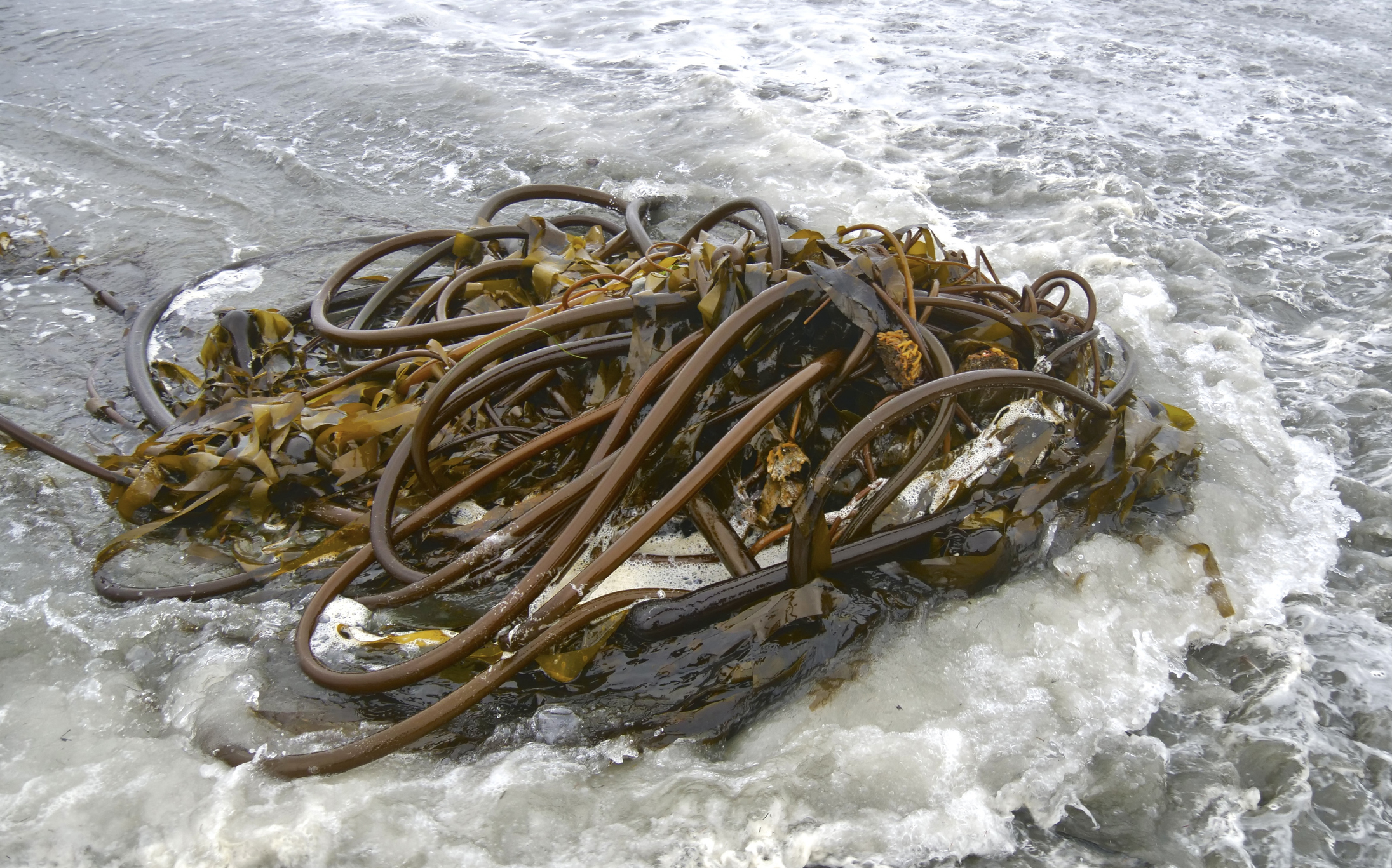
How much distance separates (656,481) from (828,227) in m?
2.43

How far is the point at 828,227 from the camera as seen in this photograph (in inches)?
159

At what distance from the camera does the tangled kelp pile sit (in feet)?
6.01

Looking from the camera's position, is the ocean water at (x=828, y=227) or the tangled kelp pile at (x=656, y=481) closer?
the ocean water at (x=828, y=227)

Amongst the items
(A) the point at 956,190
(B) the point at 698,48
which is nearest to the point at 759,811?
(A) the point at 956,190

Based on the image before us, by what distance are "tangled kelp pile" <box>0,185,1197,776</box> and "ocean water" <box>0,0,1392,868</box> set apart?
0.41ft

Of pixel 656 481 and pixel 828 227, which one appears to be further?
pixel 828 227

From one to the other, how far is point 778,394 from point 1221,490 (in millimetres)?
1395

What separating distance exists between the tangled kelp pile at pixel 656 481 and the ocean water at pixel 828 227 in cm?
12

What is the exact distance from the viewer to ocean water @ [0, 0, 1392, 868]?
1.62 metres

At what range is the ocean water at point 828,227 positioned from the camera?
5.31ft

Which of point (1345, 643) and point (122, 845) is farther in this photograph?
point (1345, 643)

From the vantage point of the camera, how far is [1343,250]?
3.69 meters

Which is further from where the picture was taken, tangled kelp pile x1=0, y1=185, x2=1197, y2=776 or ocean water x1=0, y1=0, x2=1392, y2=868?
tangled kelp pile x1=0, y1=185, x2=1197, y2=776

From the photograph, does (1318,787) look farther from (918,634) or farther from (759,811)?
(759,811)
